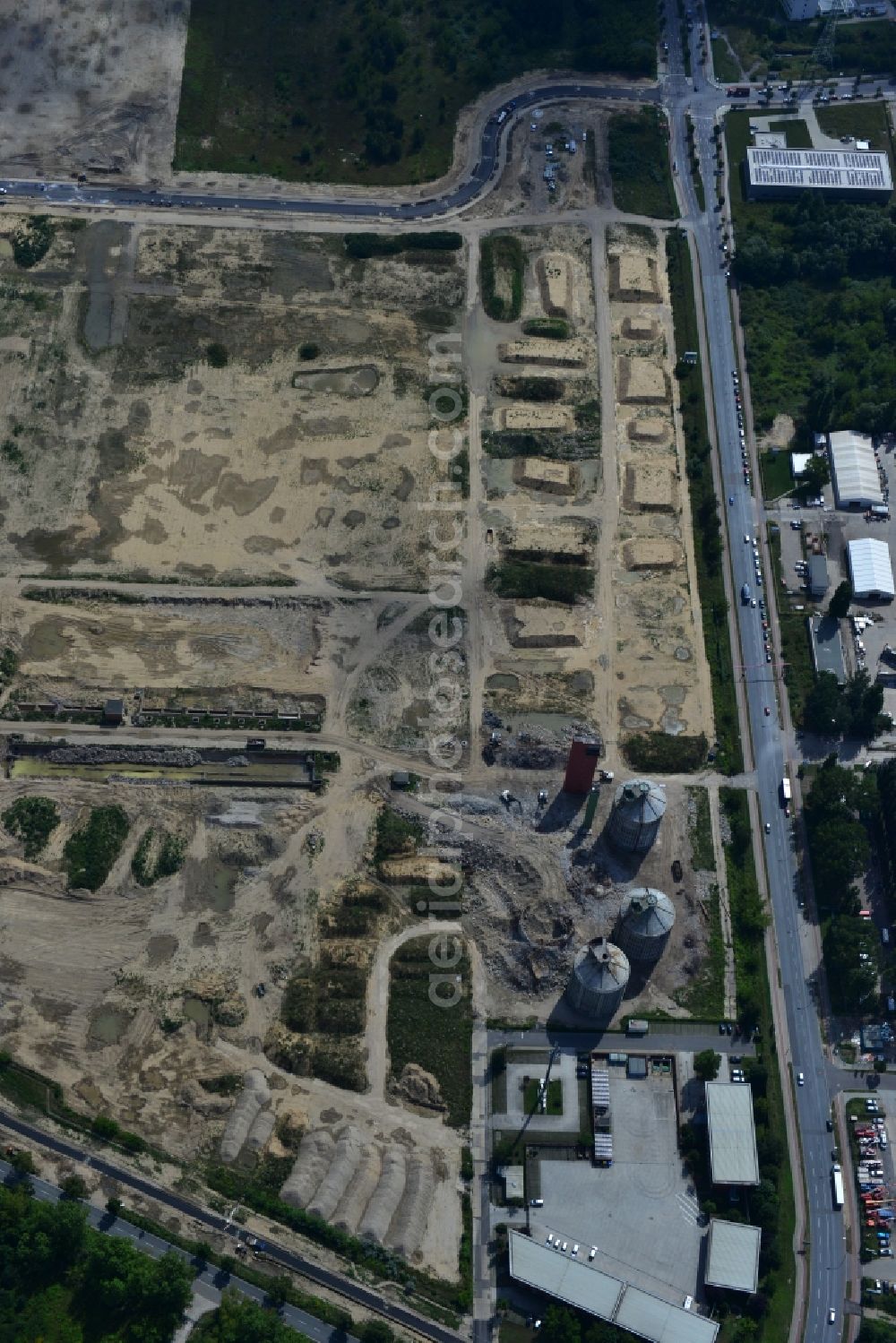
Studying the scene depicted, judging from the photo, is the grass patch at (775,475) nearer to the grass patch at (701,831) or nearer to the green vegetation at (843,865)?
the green vegetation at (843,865)

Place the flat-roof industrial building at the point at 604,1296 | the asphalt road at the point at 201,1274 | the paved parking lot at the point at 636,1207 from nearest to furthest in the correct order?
the flat-roof industrial building at the point at 604,1296
the asphalt road at the point at 201,1274
the paved parking lot at the point at 636,1207

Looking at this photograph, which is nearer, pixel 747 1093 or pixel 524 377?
pixel 747 1093

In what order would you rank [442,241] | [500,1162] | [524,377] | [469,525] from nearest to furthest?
[500,1162] → [469,525] → [524,377] → [442,241]

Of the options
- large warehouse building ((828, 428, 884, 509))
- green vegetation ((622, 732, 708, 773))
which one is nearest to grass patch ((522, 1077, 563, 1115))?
green vegetation ((622, 732, 708, 773))

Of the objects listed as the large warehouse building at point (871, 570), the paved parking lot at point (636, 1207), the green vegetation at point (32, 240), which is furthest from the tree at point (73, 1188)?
Result: the green vegetation at point (32, 240)

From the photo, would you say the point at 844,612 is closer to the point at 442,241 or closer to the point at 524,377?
the point at 524,377

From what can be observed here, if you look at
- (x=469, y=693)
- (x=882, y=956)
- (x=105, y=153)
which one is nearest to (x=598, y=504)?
(x=469, y=693)
